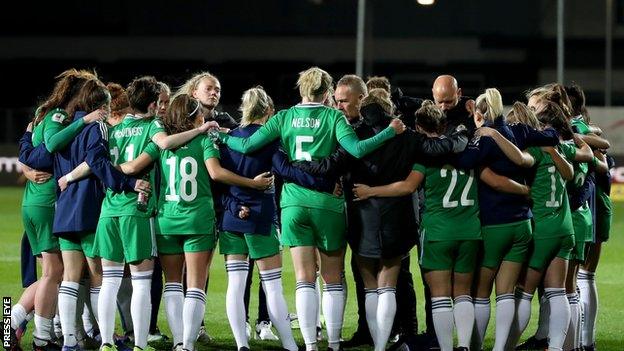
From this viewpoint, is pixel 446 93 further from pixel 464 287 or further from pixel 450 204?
pixel 464 287

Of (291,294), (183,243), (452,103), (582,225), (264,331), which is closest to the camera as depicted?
(183,243)

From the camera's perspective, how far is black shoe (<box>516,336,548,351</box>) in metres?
8.38

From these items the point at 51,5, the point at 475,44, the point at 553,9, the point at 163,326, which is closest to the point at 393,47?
the point at 475,44

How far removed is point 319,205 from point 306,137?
444mm

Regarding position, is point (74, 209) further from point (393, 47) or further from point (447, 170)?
point (393, 47)

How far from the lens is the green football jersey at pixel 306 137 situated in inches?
292

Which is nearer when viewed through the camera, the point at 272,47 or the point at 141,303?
the point at 141,303

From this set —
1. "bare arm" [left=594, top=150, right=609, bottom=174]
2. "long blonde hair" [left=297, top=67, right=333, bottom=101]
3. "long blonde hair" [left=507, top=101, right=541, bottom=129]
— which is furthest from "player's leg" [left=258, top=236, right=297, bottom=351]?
"bare arm" [left=594, top=150, right=609, bottom=174]

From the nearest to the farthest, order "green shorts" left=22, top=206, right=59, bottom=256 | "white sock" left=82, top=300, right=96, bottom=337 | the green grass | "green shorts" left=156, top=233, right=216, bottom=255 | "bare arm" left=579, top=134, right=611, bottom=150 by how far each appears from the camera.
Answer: "green shorts" left=156, top=233, right=216, bottom=255
"green shorts" left=22, top=206, right=59, bottom=256
"bare arm" left=579, top=134, right=611, bottom=150
"white sock" left=82, top=300, right=96, bottom=337
the green grass

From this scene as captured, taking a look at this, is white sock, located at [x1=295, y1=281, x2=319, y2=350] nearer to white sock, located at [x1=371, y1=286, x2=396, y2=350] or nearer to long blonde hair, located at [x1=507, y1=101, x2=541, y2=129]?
white sock, located at [x1=371, y1=286, x2=396, y2=350]

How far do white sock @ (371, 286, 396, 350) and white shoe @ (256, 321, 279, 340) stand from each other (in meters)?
1.47

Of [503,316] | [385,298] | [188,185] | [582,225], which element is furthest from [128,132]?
[582,225]

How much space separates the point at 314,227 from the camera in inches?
293

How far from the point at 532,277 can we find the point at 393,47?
3930 cm
